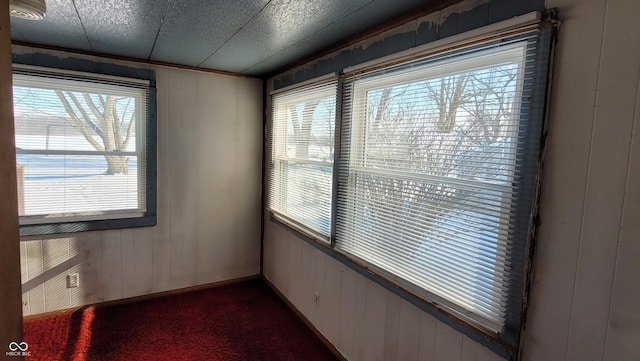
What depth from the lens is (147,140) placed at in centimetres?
304

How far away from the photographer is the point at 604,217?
3.47 feet

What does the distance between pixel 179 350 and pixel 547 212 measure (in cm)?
253

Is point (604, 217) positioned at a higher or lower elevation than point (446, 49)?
lower

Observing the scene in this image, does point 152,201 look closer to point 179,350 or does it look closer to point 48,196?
point 48,196

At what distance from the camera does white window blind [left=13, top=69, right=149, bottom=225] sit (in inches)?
104

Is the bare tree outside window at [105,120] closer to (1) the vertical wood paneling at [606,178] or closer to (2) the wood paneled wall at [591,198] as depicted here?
(2) the wood paneled wall at [591,198]

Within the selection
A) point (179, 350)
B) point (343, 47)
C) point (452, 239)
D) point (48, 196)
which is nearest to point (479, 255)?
point (452, 239)

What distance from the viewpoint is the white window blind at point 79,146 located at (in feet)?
8.66

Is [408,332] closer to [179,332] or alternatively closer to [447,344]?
[447,344]

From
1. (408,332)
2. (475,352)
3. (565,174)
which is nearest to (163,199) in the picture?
(408,332)

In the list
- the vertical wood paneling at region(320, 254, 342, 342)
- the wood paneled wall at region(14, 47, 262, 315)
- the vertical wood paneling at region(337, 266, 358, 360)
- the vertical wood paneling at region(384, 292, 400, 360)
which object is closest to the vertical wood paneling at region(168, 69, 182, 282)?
the wood paneled wall at region(14, 47, 262, 315)

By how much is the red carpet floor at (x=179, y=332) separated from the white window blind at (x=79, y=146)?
0.87 metres

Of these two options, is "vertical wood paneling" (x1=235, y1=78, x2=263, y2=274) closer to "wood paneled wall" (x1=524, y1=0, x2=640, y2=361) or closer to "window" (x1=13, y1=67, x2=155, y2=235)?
"window" (x1=13, y1=67, x2=155, y2=235)

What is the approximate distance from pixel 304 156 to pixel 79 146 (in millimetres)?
1909
